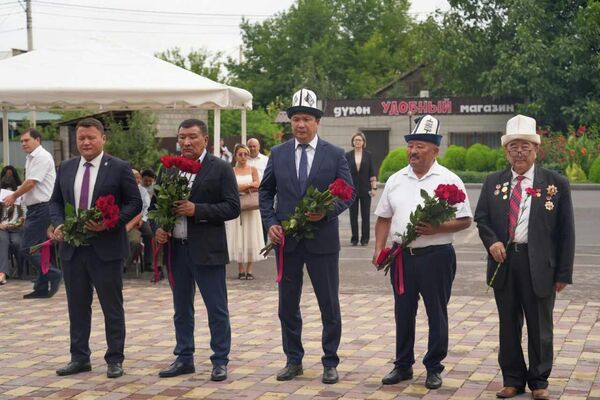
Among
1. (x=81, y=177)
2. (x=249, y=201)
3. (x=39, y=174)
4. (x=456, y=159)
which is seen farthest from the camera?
(x=456, y=159)

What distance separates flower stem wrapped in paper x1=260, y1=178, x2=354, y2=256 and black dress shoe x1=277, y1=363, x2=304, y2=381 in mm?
1011

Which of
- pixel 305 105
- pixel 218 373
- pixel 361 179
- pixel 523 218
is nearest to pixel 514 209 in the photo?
pixel 523 218

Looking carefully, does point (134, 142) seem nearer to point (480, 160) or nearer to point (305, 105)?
point (305, 105)

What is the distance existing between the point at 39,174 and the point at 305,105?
19.0 ft

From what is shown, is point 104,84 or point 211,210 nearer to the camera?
point 211,210

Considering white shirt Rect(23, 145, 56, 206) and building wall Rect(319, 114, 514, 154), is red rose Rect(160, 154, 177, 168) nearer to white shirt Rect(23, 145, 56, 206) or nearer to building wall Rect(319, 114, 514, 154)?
white shirt Rect(23, 145, 56, 206)

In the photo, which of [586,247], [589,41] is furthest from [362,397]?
[589,41]

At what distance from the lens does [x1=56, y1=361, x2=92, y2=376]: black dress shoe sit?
7977 mm

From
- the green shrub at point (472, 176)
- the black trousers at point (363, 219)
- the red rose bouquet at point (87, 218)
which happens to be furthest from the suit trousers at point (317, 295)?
the green shrub at point (472, 176)

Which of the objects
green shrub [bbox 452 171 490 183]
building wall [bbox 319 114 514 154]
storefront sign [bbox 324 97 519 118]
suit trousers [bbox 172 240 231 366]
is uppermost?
storefront sign [bbox 324 97 519 118]

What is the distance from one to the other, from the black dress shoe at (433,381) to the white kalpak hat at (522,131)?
1.70 m

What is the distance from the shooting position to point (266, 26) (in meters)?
81.6

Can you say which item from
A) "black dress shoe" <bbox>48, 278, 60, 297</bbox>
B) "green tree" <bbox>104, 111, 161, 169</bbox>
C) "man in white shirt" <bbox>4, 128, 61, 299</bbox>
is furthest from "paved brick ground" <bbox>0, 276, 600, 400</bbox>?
"green tree" <bbox>104, 111, 161, 169</bbox>

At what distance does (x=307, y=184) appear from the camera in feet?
25.3
